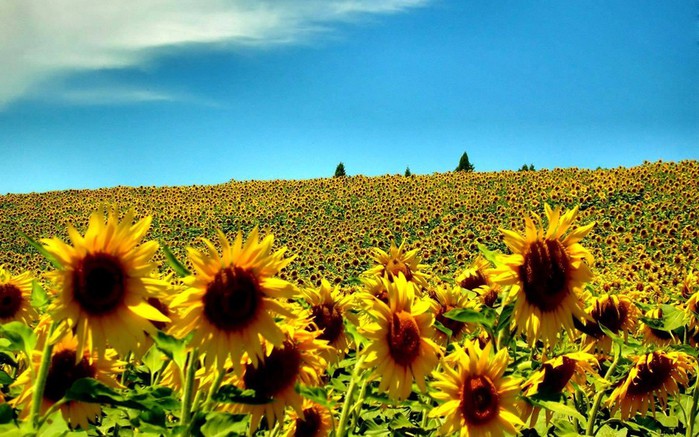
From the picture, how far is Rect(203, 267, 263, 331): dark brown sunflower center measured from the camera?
223 centimetres

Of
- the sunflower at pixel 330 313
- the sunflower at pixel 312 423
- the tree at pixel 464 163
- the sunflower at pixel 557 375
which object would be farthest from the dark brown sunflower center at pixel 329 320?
the tree at pixel 464 163

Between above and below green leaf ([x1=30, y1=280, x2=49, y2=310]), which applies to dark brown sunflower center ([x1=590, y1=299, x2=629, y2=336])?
below

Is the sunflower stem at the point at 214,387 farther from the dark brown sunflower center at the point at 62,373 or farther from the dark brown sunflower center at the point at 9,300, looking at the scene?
the dark brown sunflower center at the point at 9,300

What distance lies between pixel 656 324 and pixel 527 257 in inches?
56.7

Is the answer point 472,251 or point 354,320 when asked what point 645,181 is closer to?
point 472,251

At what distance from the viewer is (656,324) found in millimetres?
3678

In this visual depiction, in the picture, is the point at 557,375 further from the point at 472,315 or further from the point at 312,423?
the point at 312,423

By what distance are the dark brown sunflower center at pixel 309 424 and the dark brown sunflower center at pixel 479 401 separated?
85 cm

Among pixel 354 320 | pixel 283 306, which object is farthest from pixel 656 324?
pixel 283 306

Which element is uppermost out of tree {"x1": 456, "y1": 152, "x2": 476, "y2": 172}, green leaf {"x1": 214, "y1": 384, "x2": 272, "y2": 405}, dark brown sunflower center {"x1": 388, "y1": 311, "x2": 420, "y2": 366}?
tree {"x1": 456, "y1": 152, "x2": 476, "y2": 172}

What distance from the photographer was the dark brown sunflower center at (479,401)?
2.99m

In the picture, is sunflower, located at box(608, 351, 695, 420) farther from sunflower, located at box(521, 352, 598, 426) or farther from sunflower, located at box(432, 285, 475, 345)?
sunflower, located at box(432, 285, 475, 345)

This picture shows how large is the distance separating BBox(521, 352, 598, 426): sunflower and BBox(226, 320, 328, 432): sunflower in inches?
50.9

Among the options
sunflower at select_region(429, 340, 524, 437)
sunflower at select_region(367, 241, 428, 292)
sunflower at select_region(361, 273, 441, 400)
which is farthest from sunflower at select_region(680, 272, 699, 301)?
sunflower at select_region(361, 273, 441, 400)
